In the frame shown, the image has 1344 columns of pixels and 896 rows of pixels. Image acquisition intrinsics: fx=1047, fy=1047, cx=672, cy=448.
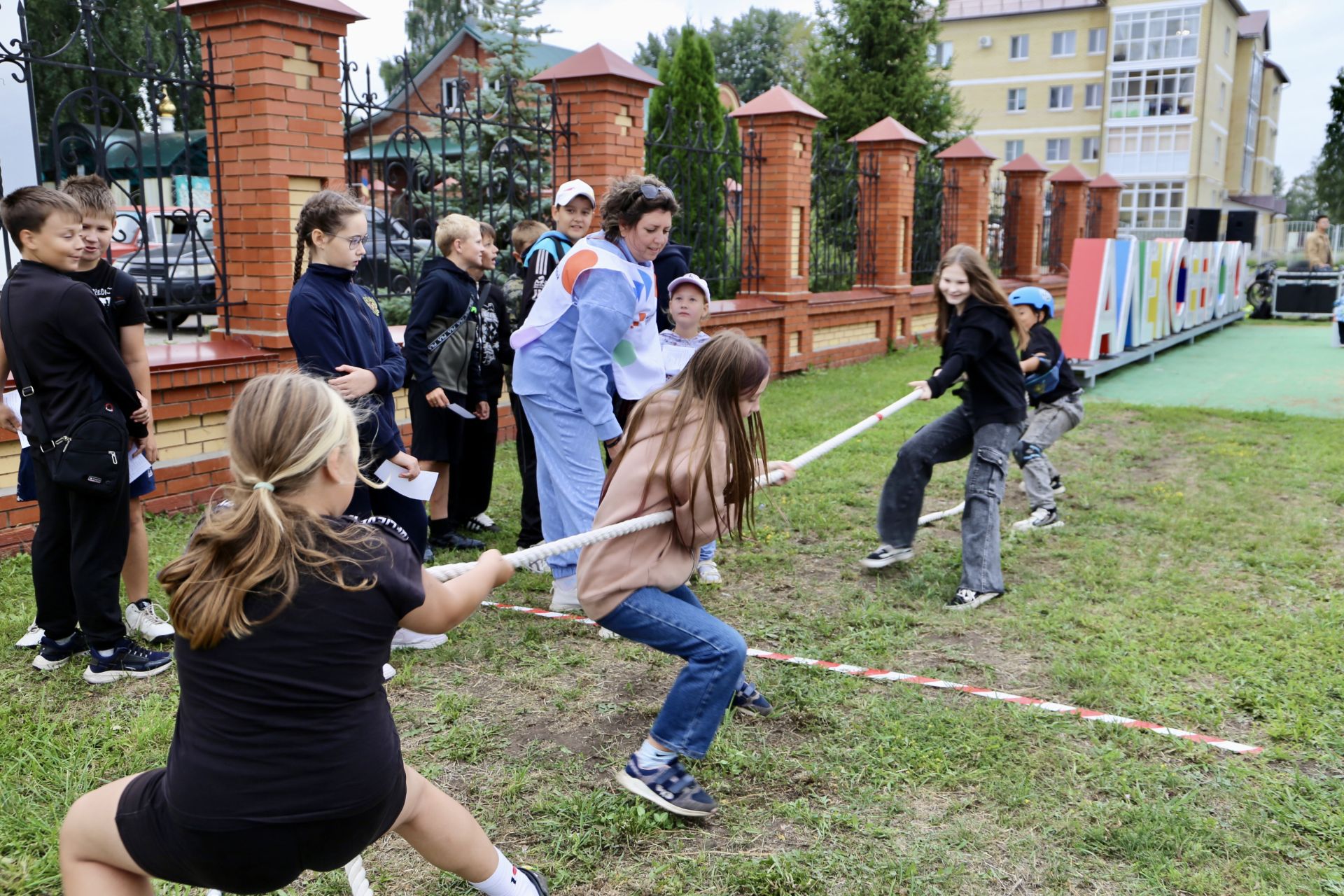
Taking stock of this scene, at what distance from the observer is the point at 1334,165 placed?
49562 mm

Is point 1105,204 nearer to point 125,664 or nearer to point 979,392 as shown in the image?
point 979,392

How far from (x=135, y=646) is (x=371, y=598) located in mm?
2606

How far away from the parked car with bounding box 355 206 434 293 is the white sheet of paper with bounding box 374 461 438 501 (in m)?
2.53

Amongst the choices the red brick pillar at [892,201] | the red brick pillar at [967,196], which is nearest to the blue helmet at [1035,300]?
the red brick pillar at [892,201]

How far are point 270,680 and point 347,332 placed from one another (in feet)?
7.52

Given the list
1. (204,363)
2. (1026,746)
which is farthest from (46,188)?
(1026,746)

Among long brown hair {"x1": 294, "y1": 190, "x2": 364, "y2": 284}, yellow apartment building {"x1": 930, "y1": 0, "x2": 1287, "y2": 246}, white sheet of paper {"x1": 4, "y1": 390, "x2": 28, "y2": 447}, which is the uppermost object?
yellow apartment building {"x1": 930, "y1": 0, "x2": 1287, "y2": 246}

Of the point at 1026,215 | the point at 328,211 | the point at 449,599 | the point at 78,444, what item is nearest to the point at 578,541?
the point at 449,599

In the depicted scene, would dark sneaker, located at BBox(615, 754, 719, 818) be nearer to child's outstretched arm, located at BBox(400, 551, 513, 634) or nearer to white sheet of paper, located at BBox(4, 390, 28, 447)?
child's outstretched arm, located at BBox(400, 551, 513, 634)

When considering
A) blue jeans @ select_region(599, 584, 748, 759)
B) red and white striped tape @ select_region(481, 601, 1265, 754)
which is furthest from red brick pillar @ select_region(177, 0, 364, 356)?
blue jeans @ select_region(599, 584, 748, 759)

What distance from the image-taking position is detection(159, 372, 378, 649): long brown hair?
1799 millimetres

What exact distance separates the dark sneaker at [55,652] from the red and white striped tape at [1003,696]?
1867 millimetres

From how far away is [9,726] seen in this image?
3.47 meters

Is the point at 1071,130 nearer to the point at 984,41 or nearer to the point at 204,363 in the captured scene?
the point at 984,41
